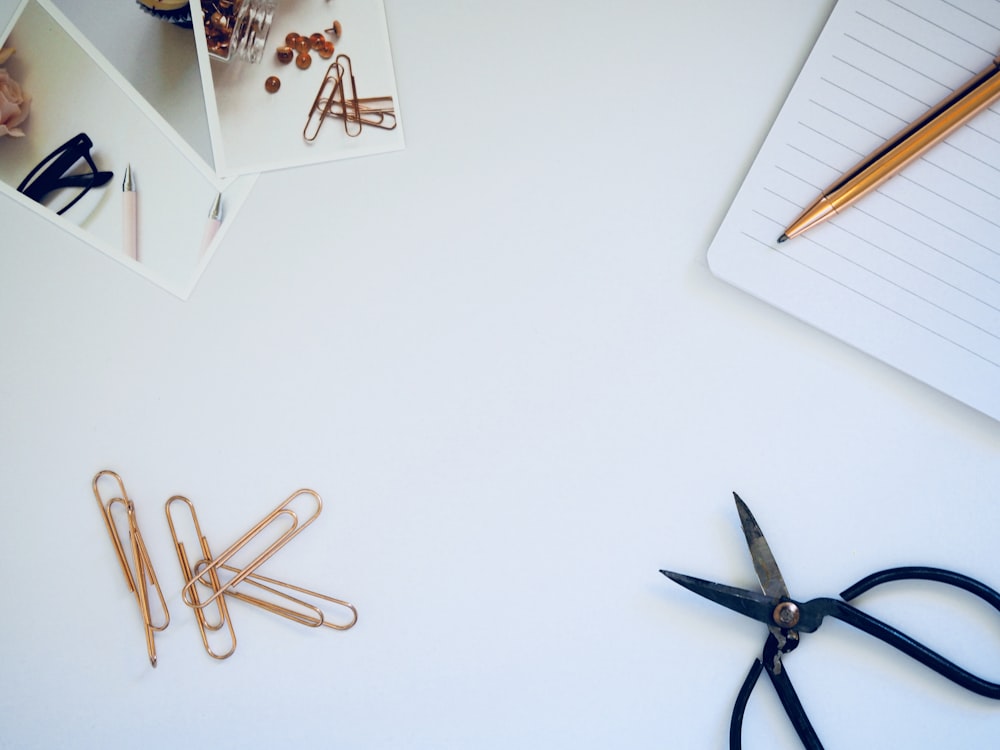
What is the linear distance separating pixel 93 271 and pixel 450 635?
28.1 inches

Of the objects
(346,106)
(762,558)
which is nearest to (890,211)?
(762,558)

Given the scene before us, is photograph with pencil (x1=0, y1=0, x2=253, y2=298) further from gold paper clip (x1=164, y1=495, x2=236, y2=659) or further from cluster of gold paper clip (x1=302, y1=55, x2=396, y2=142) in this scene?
gold paper clip (x1=164, y1=495, x2=236, y2=659)

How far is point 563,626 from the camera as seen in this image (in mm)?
1052

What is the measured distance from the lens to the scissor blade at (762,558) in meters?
0.96

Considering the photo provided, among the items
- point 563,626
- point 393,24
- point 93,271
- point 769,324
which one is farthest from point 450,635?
point 393,24

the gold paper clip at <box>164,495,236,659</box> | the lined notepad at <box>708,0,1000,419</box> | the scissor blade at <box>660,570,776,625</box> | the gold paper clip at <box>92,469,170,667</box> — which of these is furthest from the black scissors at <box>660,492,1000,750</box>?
the gold paper clip at <box>92,469,170,667</box>

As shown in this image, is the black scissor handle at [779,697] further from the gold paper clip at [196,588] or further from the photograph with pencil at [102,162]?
the photograph with pencil at [102,162]

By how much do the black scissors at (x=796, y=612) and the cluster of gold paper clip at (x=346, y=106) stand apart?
0.70 meters

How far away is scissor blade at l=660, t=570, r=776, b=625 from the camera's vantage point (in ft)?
3.11

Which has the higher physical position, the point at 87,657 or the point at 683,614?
the point at 683,614

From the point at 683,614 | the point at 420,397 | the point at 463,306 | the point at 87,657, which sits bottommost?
the point at 87,657

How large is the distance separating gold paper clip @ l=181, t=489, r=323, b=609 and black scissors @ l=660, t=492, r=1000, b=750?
A: 1.63 feet

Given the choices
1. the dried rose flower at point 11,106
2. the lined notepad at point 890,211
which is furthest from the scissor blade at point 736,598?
the dried rose flower at point 11,106

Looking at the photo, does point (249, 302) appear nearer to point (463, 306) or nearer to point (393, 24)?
point (463, 306)
